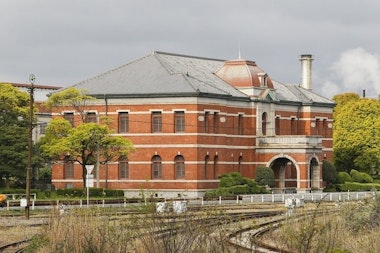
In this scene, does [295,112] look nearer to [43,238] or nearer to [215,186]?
[215,186]

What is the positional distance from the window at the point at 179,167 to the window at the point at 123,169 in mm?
4374

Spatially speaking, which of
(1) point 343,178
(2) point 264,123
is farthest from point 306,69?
(2) point 264,123

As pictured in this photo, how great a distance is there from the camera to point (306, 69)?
350ft

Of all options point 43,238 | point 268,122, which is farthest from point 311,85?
point 43,238

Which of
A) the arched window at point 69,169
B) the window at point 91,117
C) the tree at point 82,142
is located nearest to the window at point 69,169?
the arched window at point 69,169

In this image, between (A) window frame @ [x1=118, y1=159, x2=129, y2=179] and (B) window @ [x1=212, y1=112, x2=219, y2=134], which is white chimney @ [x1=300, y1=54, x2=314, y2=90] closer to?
(B) window @ [x1=212, y1=112, x2=219, y2=134]

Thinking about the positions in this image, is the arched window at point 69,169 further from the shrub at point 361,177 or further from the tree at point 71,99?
the shrub at point 361,177

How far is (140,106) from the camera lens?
274 ft

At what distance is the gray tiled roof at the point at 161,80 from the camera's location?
82.9 m

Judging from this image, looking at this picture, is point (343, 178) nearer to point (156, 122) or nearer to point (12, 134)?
point (156, 122)

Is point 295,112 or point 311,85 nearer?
point 295,112

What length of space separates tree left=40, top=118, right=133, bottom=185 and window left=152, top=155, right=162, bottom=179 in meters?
4.08

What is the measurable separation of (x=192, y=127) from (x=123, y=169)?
7135 millimetres

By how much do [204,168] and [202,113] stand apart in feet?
15.1
